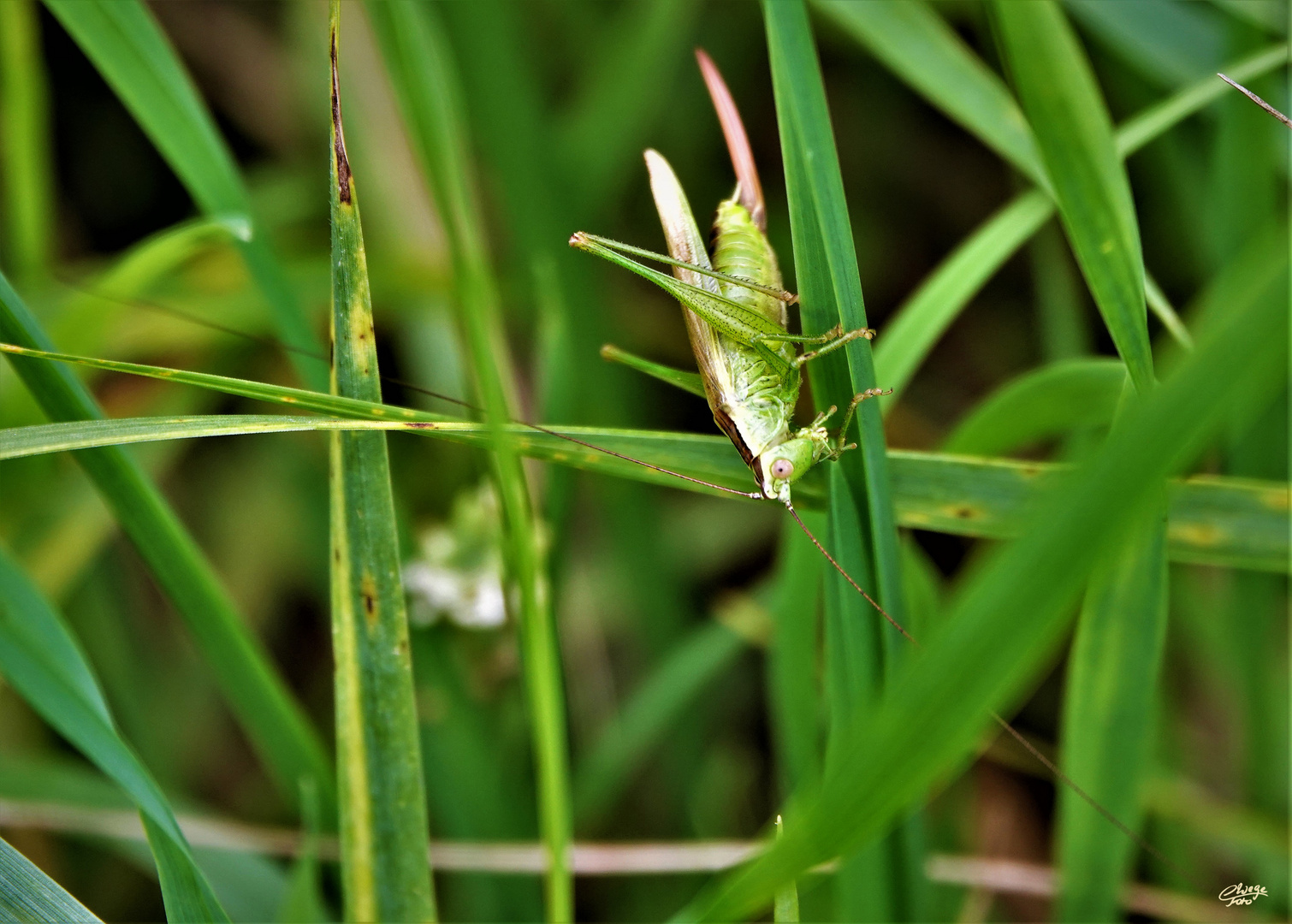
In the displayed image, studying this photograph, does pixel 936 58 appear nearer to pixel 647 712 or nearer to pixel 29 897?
pixel 647 712

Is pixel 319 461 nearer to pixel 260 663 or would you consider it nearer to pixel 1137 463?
pixel 260 663

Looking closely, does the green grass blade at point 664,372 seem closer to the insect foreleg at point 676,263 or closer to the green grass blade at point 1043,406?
the insect foreleg at point 676,263

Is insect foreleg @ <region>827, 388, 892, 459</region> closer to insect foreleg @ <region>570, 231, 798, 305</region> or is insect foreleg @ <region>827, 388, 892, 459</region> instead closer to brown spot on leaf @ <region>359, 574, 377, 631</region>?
insect foreleg @ <region>570, 231, 798, 305</region>

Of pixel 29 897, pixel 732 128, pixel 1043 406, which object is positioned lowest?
pixel 29 897

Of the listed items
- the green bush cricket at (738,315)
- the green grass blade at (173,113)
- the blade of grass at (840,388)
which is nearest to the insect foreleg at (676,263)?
the green bush cricket at (738,315)

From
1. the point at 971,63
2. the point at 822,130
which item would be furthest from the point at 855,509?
the point at 971,63

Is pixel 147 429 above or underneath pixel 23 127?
underneath

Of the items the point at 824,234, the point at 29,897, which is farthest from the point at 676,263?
the point at 29,897
